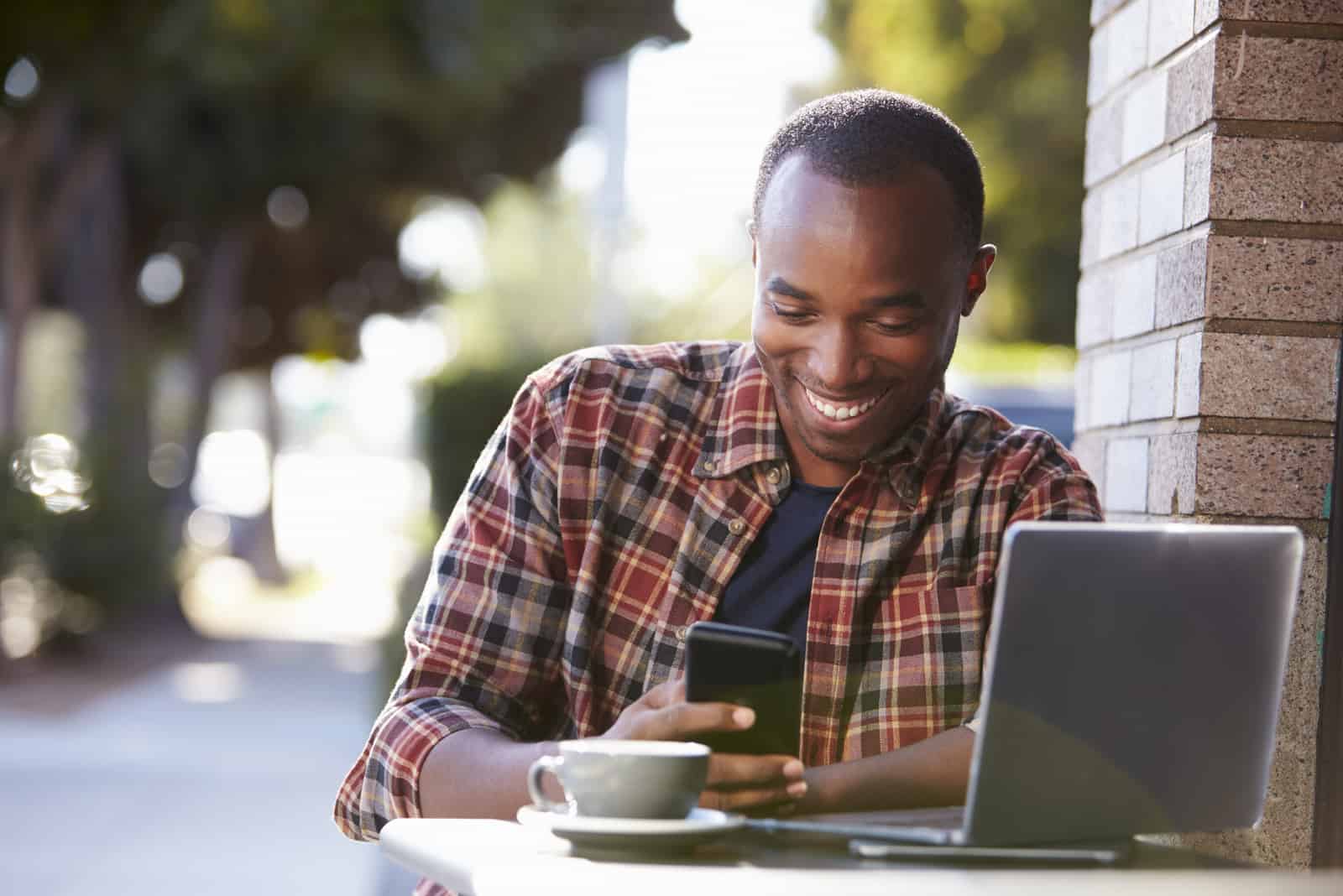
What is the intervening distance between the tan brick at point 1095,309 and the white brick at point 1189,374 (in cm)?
41

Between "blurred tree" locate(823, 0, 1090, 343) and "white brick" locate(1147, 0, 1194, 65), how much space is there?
17.1m

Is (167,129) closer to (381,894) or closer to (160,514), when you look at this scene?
(160,514)

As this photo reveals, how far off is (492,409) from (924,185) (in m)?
7.32

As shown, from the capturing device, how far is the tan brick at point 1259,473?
9.12 ft

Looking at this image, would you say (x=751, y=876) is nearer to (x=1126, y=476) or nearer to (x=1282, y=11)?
(x=1126, y=476)

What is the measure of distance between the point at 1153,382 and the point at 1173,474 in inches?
7.9

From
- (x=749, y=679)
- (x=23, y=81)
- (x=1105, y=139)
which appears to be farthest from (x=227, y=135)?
(x=749, y=679)

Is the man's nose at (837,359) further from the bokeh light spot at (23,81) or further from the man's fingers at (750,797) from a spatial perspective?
the bokeh light spot at (23,81)

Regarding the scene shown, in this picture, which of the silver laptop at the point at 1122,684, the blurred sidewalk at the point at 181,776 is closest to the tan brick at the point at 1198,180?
the silver laptop at the point at 1122,684

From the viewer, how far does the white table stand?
1591mm

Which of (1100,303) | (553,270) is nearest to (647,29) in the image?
(1100,303)

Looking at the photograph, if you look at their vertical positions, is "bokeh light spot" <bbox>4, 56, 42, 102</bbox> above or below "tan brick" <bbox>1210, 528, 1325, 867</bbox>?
above

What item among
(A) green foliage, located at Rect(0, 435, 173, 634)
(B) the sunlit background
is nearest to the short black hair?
(B) the sunlit background

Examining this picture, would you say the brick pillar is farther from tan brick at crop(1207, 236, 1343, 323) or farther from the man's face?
the man's face
